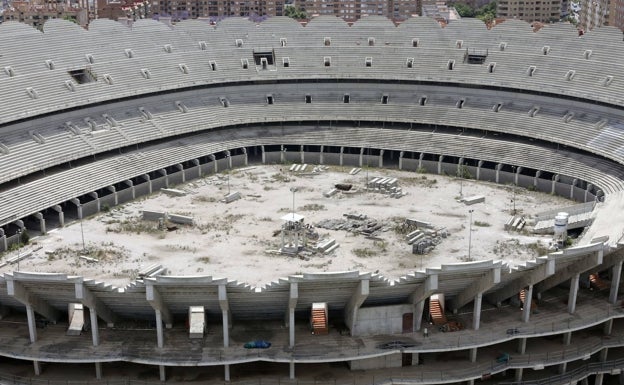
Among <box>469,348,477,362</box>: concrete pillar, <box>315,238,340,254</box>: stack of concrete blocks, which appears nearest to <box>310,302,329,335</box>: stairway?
<box>469,348,477,362</box>: concrete pillar

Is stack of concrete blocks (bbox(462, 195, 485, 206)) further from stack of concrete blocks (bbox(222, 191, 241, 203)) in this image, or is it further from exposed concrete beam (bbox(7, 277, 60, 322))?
exposed concrete beam (bbox(7, 277, 60, 322))

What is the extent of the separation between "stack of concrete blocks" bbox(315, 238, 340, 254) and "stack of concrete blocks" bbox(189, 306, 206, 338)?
13818 millimetres

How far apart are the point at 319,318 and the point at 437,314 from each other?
22.5ft

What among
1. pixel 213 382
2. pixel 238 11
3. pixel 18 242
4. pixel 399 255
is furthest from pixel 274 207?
pixel 238 11

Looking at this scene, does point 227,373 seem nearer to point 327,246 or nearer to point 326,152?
point 327,246

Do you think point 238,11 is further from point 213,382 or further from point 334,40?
point 213,382

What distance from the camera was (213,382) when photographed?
4116 centimetres

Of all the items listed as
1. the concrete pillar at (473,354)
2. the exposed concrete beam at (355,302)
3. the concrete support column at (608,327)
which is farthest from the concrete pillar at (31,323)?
the concrete support column at (608,327)

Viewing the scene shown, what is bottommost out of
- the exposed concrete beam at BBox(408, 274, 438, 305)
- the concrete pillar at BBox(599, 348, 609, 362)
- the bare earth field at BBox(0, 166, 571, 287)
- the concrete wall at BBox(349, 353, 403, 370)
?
the concrete pillar at BBox(599, 348, 609, 362)

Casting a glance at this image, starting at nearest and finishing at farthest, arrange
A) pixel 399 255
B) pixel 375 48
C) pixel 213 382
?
pixel 213 382 < pixel 399 255 < pixel 375 48

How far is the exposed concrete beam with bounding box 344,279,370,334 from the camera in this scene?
3956 centimetres

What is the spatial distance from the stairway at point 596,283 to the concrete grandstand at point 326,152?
12 centimetres

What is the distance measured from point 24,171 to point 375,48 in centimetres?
4132

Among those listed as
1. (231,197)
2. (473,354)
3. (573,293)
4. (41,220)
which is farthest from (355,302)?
(41,220)
